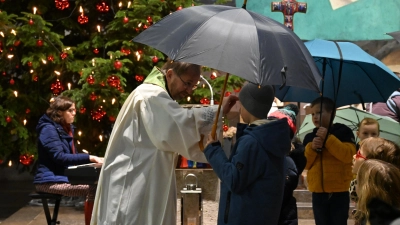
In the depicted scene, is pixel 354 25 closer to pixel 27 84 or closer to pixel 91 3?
pixel 91 3

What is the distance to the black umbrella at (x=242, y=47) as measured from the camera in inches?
141

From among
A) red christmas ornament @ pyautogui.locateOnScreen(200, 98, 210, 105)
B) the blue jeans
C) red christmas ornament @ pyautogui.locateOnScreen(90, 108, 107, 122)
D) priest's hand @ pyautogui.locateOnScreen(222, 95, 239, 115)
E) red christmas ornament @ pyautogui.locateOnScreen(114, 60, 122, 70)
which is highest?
priest's hand @ pyautogui.locateOnScreen(222, 95, 239, 115)

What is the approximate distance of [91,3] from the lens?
30.3ft

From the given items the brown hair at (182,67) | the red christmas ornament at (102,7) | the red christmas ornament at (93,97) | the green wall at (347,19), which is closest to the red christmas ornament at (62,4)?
the red christmas ornament at (102,7)

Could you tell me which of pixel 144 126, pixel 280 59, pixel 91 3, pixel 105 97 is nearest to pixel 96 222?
pixel 144 126

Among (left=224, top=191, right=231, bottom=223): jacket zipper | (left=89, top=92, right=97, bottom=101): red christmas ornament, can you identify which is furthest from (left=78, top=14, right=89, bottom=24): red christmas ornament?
(left=224, top=191, right=231, bottom=223): jacket zipper

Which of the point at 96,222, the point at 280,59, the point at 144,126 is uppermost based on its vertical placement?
the point at 280,59

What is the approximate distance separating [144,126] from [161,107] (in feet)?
0.52

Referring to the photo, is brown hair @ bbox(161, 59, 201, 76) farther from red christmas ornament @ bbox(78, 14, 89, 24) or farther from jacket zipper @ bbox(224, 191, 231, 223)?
red christmas ornament @ bbox(78, 14, 89, 24)

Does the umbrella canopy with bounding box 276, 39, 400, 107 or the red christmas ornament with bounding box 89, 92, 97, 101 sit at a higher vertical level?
the umbrella canopy with bounding box 276, 39, 400, 107

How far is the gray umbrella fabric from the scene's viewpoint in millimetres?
3592

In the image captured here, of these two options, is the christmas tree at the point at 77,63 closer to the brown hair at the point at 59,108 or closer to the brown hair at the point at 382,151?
→ the brown hair at the point at 59,108

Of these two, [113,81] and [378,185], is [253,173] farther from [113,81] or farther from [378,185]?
[113,81]

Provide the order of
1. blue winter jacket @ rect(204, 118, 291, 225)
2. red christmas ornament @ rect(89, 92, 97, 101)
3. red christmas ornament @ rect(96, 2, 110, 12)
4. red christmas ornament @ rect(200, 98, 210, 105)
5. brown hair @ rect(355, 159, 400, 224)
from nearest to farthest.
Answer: brown hair @ rect(355, 159, 400, 224) → blue winter jacket @ rect(204, 118, 291, 225) → red christmas ornament @ rect(89, 92, 97, 101) → red christmas ornament @ rect(200, 98, 210, 105) → red christmas ornament @ rect(96, 2, 110, 12)
